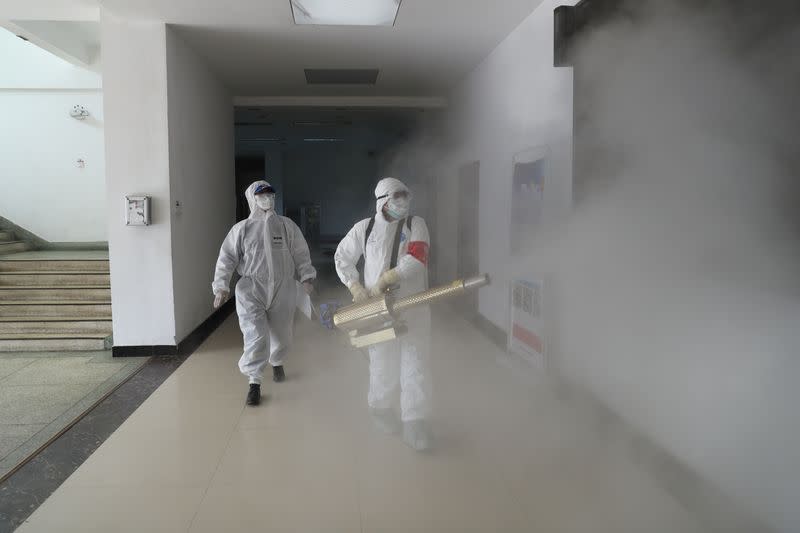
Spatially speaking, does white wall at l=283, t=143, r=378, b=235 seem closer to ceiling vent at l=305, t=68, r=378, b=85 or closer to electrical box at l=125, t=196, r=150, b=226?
ceiling vent at l=305, t=68, r=378, b=85

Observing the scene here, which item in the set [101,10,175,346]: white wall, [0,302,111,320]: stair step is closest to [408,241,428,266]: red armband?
[101,10,175,346]: white wall

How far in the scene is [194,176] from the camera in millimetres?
4902

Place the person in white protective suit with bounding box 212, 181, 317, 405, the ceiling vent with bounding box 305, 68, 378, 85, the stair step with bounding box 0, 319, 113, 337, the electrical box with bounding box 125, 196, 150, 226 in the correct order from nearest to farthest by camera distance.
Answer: the person in white protective suit with bounding box 212, 181, 317, 405, the electrical box with bounding box 125, 196, 150, 226, the stair step with bounding box 0, 319, 113, 337, the ceiling vent with bounding box 305, 68, 378, 85

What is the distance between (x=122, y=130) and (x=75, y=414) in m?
2.04

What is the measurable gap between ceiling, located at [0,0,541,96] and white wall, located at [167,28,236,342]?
9.0 inches

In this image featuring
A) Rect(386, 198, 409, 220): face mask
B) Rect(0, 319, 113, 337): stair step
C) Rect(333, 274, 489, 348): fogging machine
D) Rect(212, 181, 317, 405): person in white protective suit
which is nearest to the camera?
Rect(333, 274, 489, 348): fogging machine

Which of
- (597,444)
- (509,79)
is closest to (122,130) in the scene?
(509,79)

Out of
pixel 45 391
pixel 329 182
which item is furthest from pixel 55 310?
pixel 329 182

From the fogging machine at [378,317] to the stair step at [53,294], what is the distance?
11.9 feet

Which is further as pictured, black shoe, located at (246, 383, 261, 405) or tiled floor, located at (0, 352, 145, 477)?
black shoe, located at (246, 383, 261, 405)

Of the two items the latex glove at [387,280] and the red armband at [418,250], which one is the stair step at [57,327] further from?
the red armband at [418,250]

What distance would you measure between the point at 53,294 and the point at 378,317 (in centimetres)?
427

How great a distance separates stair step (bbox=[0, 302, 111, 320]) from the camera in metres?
5.01

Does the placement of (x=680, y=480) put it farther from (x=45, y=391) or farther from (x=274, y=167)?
(x=274, y=167)
